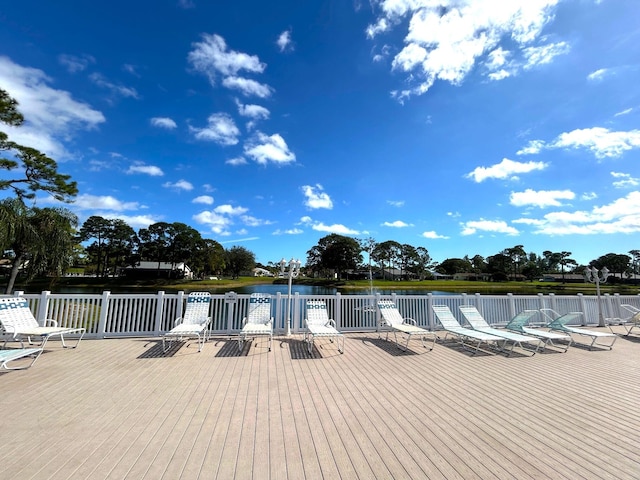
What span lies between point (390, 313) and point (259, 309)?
3.13 meters

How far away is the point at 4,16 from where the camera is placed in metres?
7.16

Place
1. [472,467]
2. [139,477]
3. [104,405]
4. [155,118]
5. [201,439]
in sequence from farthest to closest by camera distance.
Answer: [155,118] < [104,405] < [201,439] < [472,467] < [139,477]

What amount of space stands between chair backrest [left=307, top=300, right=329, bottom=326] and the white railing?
0.24 metres

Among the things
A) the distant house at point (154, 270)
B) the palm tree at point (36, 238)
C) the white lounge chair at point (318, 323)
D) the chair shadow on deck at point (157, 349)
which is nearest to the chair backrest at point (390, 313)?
the white lounge chair at point (318, 323)

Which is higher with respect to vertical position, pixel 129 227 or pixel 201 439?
pixel 129 227

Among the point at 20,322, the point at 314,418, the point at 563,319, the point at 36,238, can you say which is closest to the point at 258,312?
the point at 314,418

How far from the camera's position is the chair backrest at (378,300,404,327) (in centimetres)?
641

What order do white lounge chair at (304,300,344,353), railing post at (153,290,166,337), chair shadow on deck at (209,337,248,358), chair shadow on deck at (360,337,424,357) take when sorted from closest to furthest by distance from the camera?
chair shadow on deck at (209,337,248,358) → chair shadow on deck at (360,337,424,357) → white lounge chair at (304,300,344,353) → railing post at (153,290,166,337)

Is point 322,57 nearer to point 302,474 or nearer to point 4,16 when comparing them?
point 4,16

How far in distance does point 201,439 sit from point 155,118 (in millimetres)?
12822

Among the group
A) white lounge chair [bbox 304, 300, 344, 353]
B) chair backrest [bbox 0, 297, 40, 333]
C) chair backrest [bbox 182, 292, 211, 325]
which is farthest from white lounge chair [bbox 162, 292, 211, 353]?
chair backrest [bbox 0, 297, 40, 333]

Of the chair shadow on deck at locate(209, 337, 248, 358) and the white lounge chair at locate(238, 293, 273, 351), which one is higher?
the white lounge chair at locate(238, 293, 273, 351)

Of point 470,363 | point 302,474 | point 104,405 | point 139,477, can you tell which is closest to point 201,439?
point 139,477

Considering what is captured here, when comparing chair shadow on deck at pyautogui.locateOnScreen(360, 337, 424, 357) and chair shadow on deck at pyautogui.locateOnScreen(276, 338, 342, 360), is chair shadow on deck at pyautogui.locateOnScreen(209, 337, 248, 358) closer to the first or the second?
chair shadow on deck at pyautogui.locateOnScreen(276, 338, 342, 360)
